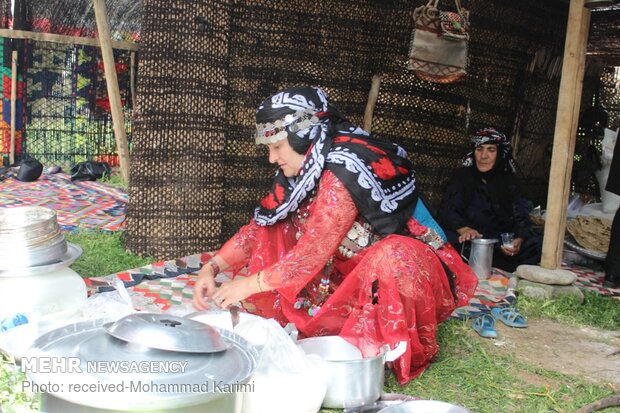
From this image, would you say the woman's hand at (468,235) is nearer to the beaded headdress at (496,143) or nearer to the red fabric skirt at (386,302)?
the beaded headdress at (496,143)

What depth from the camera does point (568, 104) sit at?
407 centimetres

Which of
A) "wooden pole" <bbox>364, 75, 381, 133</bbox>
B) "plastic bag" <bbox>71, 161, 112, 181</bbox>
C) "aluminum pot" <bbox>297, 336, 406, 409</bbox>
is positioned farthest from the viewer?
"plastic bag" <bbox>71, 161, 112, 181</bbox>

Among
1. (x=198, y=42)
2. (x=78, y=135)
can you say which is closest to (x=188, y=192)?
(x=198, y=42)

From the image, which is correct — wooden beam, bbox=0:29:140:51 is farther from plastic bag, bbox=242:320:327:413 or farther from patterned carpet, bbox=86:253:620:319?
plastic bag, bbox=242:320:327:413

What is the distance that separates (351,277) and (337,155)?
0.49m

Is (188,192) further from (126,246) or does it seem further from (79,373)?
(79,373)

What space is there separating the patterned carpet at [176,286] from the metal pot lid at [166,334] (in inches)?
60.8

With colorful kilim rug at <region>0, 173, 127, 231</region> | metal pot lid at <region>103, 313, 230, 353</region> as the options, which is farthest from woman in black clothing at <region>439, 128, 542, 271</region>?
metal pot lid at <region>103, 313, 230, 353</region>

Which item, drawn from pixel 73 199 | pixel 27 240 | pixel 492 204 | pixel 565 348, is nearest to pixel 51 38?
pixel 73 199

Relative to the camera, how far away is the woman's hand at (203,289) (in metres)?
2.41

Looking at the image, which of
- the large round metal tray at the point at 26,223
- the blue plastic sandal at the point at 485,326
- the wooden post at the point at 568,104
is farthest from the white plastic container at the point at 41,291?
the wooden post at the point at 568,104

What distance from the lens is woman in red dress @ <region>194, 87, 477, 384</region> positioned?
2461 mm

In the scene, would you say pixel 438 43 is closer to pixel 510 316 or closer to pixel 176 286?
pixel 510 316

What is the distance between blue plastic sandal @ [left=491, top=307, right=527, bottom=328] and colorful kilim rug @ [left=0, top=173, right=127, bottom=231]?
273cm
